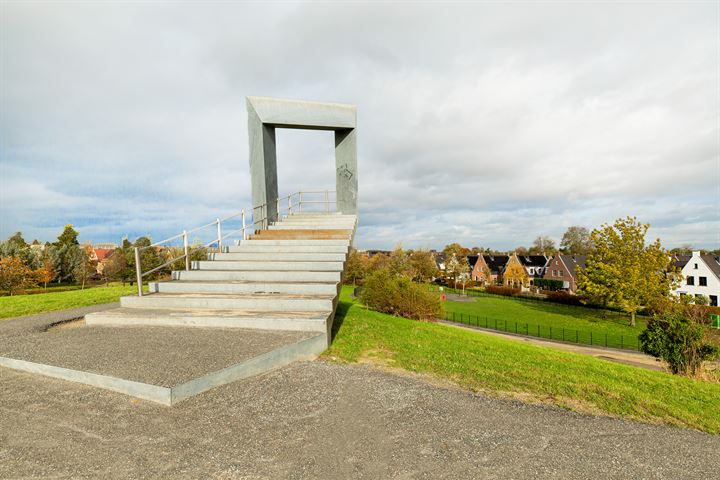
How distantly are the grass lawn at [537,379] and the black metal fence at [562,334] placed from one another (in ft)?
60.7

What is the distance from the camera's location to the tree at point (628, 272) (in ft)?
83.9

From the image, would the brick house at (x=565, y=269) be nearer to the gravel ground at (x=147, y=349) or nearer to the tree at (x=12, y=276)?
the gravel ground at (x=147, y=349)

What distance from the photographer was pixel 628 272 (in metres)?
25.9

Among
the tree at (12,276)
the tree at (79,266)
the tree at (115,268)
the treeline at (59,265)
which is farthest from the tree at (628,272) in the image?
the tree at (79,266)

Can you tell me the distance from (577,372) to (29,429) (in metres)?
7.24

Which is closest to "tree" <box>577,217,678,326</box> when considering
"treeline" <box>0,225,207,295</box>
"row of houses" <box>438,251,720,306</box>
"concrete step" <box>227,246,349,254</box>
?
"row of houses" <box>438,251,720,306</box>

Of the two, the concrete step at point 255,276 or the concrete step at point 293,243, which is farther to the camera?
the concrete step at point 293,243

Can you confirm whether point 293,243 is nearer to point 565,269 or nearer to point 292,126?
point 292,126

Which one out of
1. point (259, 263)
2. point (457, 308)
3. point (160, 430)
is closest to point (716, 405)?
point (160, 430)

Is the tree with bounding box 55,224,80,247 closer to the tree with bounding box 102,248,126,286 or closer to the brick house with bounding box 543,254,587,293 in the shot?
the tree with bounding box 102,248,126,286

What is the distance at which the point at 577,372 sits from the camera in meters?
5.57

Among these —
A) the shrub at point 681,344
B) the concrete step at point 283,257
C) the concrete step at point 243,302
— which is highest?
the concrete step at point 283,257

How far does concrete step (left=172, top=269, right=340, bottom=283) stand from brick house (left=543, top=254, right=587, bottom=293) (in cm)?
5259

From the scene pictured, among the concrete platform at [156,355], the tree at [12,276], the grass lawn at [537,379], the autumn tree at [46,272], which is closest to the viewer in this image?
the concrete platform at [156,355]
